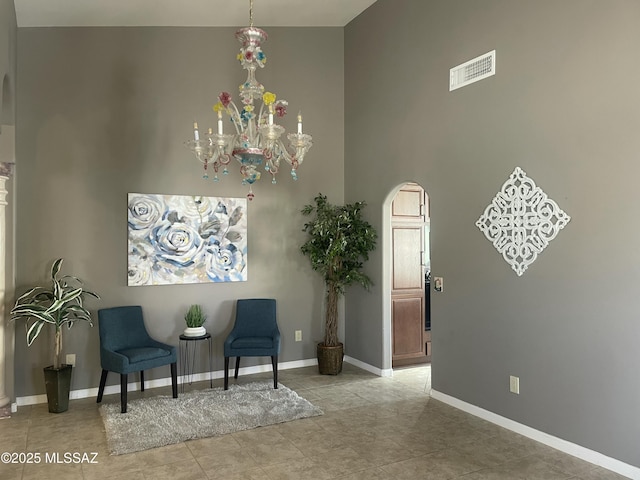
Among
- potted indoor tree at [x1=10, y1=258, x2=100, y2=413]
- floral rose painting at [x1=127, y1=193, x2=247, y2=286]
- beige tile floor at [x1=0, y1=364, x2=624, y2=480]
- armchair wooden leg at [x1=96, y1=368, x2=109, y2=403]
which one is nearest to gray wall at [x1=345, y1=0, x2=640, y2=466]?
beige tile floor at [x1=0, y1=364, x2=624, y2=480]

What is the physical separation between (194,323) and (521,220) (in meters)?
3.18

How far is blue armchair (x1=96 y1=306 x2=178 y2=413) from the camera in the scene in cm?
407

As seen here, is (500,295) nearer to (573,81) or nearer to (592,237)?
(592,237)

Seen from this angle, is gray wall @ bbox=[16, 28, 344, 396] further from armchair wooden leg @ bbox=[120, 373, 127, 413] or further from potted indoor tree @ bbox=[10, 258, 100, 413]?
armchair wooden leg @ bbox=[120, 373, 127, 413]

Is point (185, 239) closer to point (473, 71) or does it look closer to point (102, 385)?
point (102, 385)

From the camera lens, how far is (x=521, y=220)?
3611 millimetres

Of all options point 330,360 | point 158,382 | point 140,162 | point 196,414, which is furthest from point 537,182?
point 158,382

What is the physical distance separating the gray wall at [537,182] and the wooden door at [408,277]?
0.57m

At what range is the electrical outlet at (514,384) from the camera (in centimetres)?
365

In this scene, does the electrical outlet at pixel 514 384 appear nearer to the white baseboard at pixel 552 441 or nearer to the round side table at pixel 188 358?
the white baseboard at pixel 552 441

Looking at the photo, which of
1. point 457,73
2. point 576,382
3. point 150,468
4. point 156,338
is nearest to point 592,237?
point 576,382

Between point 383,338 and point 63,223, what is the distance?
342 centimetres

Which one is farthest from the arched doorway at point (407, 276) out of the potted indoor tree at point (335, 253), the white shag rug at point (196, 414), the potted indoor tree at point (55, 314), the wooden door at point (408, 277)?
the potted indoor tree at point (55, 314)

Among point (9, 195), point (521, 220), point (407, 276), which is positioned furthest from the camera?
point (407, 276)
